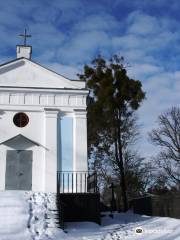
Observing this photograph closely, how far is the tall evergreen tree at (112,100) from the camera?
26.7 metres

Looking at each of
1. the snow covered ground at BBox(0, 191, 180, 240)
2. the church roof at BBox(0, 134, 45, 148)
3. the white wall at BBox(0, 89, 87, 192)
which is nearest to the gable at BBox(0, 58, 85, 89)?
the white wall at BBox(0, 89, 87, 192)

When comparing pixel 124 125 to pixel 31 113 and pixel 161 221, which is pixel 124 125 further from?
pixel 161 221

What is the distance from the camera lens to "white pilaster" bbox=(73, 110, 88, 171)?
18.8 m

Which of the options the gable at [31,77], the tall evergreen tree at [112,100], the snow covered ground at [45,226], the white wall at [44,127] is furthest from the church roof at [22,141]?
the tall evergreen tree at [112,100]

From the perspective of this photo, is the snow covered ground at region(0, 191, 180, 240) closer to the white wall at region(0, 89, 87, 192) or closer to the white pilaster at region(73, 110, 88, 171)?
the white wall at region(0, 89, 87, 192)

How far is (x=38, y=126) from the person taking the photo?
19234 mm

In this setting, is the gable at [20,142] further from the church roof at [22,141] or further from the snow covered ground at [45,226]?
the snow covered ground at [45,226]

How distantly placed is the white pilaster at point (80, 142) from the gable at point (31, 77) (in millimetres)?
1677

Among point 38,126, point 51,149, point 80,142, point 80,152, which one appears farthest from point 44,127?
point 80,152

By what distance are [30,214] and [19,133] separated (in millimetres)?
6485

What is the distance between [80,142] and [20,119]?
3.14 meters

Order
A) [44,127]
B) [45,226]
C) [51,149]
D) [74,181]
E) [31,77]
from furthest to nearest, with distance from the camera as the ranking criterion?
[31,77] < [44,127] < [51,149] < [74,181] < [45,226]

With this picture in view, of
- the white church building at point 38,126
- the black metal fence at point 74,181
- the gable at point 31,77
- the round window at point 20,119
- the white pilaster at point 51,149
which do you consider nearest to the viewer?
the black metal fence at point 74,181

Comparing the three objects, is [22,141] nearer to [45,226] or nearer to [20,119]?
[20,119]
